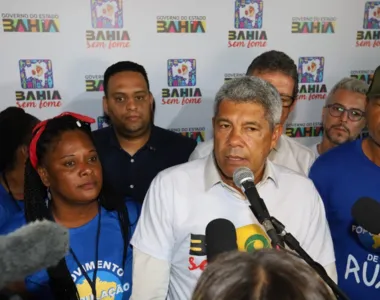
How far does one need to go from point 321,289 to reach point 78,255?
1.11 metres

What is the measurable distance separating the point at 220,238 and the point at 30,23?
2.34 metres

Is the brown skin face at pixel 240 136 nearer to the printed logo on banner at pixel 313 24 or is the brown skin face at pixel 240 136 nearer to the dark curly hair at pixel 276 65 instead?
the dark curly hair at pixel 276 65

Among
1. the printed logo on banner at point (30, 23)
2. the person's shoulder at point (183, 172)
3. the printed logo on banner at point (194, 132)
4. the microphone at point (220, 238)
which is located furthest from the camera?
the printed logo on banner at point (194, 132)

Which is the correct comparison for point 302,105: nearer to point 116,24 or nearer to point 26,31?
point 116,24

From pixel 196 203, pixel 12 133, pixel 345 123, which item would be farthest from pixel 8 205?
pixel 345 123

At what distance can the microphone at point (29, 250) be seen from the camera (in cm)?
46

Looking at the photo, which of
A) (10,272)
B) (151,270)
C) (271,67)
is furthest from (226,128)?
(10,272)

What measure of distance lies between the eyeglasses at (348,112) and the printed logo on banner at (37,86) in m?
1.82

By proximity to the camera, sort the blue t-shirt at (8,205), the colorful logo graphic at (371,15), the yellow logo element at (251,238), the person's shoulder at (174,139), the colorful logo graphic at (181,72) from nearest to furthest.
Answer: the yellow logo element at (251,238) < the blue t-shirt at (8,205) < the person's shoulder at (174,139) < the colorful logo graphic at (181,72) < the colorful logo graphic at (371,15)

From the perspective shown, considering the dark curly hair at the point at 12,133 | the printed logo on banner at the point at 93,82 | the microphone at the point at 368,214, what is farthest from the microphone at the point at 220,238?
the printed logo on banner at the point at 93,82

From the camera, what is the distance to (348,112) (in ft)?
8.26

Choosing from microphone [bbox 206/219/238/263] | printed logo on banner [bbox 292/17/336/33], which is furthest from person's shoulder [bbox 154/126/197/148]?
microphone [bbox 206/219/238/263]

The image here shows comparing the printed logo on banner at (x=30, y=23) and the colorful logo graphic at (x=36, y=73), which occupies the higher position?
the printed logo on banner at (x=30, y=23)

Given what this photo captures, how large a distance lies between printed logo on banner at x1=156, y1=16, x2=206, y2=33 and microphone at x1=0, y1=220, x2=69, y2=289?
8.29ft
